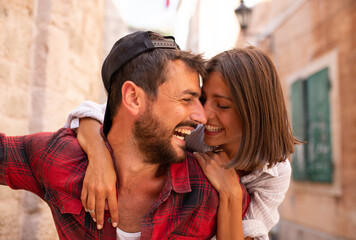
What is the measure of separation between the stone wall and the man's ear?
3.19ft

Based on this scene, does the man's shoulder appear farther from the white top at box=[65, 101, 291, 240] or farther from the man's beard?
the man's beard

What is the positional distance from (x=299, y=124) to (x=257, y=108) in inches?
243

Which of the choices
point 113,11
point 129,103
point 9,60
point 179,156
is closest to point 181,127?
point 179,156

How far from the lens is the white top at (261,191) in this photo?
2271 mm

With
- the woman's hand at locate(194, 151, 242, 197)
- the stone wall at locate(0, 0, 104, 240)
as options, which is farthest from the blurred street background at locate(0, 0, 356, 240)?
the woman's hand at locate(194, 151, 242, 197)

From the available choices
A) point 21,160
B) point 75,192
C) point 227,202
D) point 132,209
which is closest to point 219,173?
point 227,202

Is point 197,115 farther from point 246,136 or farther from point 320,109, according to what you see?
point 320,109

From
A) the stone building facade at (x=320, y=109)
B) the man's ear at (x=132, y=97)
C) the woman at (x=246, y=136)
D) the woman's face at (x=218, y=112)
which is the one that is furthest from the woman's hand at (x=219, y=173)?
the stone building facade at (x=320, y=109)

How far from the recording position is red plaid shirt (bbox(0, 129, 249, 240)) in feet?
6.96

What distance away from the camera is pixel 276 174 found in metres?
2.42

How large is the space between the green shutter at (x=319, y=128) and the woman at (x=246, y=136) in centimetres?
473

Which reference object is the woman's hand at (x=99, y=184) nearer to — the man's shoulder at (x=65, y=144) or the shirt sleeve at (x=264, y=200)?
the man's shoulder at (x=65, y=144)

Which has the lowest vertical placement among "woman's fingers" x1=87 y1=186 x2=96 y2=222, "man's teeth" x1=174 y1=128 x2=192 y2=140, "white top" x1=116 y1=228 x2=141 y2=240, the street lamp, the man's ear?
"white top" x1=116 y1=228 x2=141 y2=240

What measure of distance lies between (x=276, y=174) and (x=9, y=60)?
2017 millimetres
